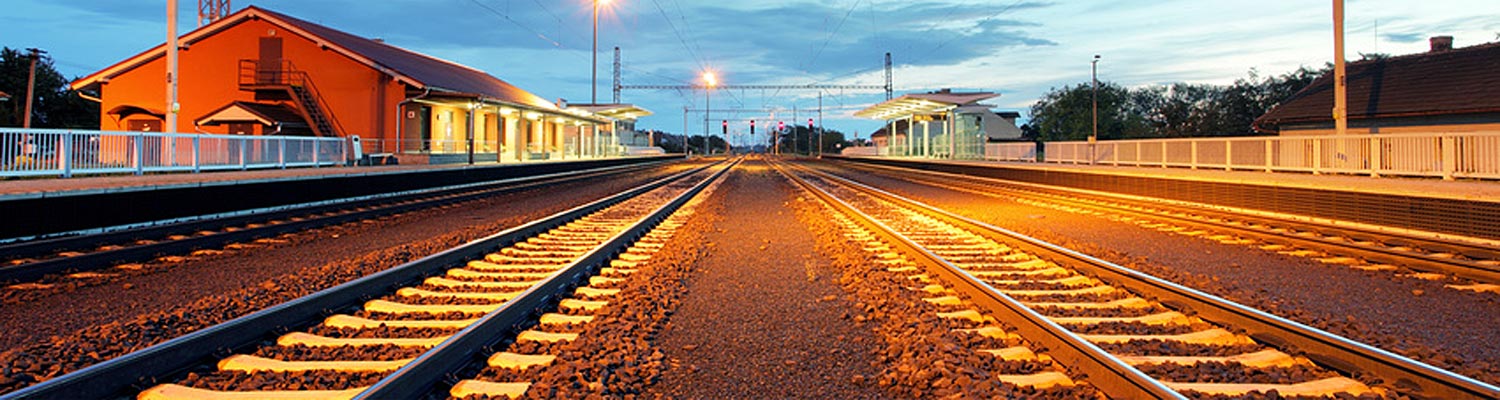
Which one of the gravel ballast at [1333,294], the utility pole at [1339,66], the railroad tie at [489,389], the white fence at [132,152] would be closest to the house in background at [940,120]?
the utility pole at [1339,66]

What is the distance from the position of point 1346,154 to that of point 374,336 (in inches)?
889

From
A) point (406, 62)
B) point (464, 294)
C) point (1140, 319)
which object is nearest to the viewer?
point (1140, 319)

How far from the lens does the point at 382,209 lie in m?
16.6

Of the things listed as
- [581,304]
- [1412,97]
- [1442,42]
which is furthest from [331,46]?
[1442,42]

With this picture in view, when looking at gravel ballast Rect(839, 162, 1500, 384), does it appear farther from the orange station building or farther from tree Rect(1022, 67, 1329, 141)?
tree Rect(1022, 67, 1329, 141)

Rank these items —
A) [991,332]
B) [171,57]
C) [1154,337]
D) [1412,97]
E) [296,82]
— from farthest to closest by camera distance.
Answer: [296,82], [1412,97], [171,57], [991,332], [1154,337]

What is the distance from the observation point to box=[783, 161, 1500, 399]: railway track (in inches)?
169

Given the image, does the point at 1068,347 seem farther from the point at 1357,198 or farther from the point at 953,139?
the point at 953,139

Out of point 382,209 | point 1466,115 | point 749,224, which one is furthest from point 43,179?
point 1466,115

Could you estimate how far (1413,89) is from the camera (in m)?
31.4

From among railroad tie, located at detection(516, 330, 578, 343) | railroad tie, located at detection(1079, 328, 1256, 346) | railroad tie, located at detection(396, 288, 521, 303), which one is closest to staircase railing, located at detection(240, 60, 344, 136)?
railroad tie, located at detection(396, 288, 521, 303)

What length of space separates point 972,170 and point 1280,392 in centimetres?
3374

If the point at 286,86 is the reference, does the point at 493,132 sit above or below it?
below

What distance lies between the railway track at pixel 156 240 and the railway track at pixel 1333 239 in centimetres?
1344
